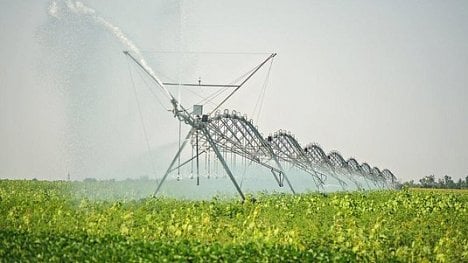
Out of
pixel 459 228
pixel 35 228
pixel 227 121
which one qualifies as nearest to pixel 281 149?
pixel 227 121

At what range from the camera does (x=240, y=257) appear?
12.9 meters

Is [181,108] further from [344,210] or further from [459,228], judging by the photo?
[459,228]

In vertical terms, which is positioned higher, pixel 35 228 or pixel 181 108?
pixel 181 108

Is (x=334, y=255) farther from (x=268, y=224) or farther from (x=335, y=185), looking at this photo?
(x=335, y=185)

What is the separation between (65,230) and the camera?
16.5 m

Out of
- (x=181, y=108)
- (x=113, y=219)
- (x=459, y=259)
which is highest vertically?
(x=181, y=108)

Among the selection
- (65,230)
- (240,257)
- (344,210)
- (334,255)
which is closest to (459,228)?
(344,210)

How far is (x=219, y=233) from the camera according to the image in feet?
55.7

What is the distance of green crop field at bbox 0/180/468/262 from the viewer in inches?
517

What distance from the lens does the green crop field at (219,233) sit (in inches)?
517

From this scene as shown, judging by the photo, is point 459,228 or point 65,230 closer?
point 65,230

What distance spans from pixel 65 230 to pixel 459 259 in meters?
9.90

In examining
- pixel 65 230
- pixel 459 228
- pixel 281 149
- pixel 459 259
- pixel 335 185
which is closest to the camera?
pixel 459 259

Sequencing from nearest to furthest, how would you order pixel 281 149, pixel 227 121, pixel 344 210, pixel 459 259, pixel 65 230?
pixel 459 259 → pixel 65 230 → pixel 344 210 → pixel 227 121 → pixel 281 149
